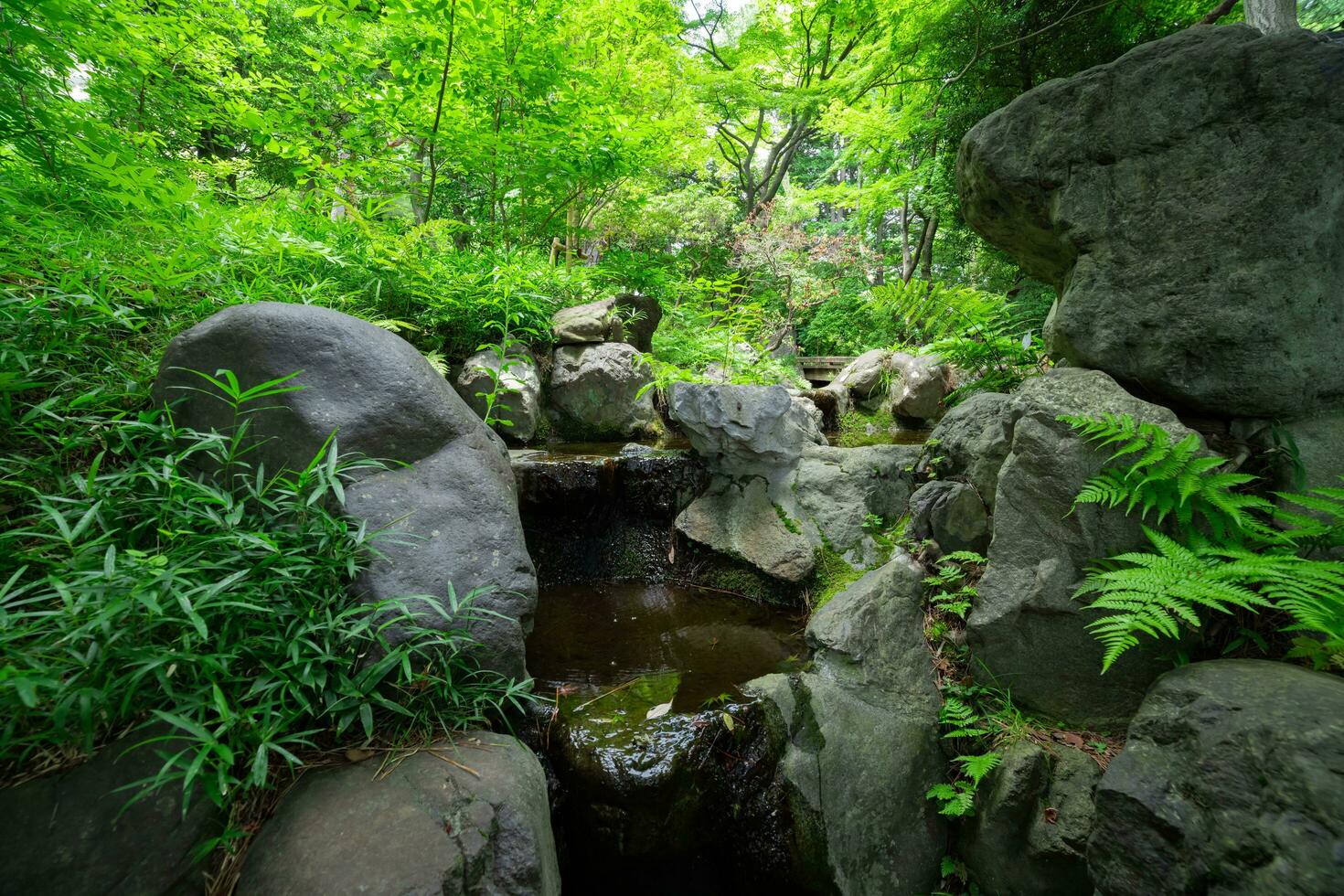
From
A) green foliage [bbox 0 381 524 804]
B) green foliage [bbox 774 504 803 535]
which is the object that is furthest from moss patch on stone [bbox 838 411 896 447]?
green foliage [bbox 0 381 524 804]

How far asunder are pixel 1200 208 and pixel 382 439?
4.37m

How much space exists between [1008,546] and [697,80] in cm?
1151

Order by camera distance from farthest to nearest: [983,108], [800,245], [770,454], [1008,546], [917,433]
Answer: [800,245]
[917,433]
[983,108]
[770,454]
[1008,546]

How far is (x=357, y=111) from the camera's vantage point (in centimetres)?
483

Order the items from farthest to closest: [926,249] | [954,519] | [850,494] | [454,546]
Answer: [926,249], [850,494], [954,519], [454,546]

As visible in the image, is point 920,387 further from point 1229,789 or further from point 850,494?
point 1229,789

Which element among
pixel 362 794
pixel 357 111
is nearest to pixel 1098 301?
pixel 362 794

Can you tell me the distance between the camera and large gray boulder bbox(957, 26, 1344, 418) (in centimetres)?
246

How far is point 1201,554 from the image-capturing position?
85.7 inches

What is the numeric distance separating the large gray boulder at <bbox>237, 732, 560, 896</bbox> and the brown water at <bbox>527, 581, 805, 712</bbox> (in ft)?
3.79

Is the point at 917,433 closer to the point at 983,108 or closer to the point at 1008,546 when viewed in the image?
the point at 983,108

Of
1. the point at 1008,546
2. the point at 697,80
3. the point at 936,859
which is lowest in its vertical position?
the point at 936,859

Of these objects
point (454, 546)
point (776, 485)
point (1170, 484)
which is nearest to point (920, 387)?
point (776, 485)

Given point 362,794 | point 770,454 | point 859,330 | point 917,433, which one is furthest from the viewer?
point 859,330
